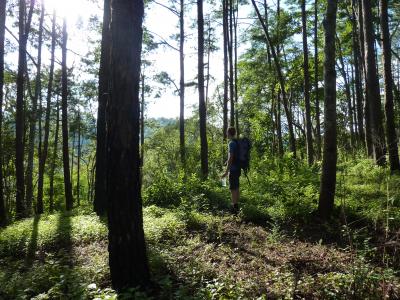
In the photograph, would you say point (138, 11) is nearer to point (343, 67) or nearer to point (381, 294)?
point (381, 294)

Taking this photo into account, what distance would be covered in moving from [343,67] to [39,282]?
2985cm

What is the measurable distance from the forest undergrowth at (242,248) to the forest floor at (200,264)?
0.06 ft

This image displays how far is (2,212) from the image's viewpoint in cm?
1272

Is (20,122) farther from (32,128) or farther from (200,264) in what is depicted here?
(200,264)

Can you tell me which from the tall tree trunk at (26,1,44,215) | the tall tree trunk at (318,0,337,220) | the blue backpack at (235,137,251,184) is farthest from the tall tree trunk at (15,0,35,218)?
the tall tree trunk at (318,0,337,220)

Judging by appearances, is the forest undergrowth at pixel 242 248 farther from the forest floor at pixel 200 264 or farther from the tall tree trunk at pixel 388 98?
the tall tree trunk at pixel 388 98

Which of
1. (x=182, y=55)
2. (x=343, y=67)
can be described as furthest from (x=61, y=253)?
(x=343, y=67)

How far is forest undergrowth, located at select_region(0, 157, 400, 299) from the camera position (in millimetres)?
4516

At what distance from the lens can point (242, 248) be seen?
6.78 metres

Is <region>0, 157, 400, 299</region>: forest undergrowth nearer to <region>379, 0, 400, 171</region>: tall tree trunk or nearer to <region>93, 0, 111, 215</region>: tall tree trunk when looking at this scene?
<region>379, 0, 400, 171</region>: tall tree trunk

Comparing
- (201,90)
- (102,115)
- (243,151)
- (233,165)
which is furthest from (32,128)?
(243,151)

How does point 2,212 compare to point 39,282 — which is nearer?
point 39,282

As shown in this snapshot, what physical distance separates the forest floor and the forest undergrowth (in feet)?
0.06

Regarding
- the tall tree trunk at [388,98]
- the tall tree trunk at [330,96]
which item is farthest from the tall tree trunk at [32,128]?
the tall tree trunk at [388,98]
